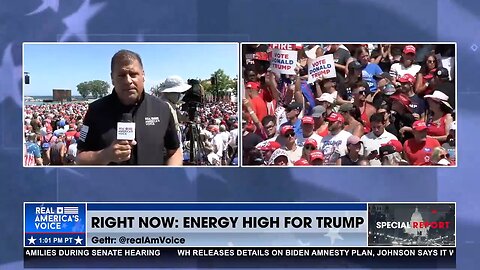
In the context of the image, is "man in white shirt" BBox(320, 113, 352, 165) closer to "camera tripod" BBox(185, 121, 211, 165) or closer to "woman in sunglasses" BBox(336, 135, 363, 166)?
"woman in sunglasses" BBox(336, 135, 363, 166)

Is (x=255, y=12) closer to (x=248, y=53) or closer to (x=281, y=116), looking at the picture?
(x=248, y=53)

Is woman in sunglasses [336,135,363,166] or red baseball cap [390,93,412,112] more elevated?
red baseball cap [390,93,412,112]

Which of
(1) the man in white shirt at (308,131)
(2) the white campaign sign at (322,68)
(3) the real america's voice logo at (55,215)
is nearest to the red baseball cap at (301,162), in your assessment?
(1) the man in white shirt at (308,131)

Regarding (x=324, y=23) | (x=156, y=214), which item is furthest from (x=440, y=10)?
(x=156, y=214)

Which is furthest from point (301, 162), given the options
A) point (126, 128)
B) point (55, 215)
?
point (55, 215)

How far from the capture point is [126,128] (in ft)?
17.3

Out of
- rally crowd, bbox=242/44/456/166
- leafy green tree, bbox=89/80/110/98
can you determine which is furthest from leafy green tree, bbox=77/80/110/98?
rally crowd, bbox=242/44/456/166

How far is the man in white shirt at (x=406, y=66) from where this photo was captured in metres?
5.24

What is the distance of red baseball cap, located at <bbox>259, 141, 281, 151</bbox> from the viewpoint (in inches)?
208

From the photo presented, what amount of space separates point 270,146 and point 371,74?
828 millimetres

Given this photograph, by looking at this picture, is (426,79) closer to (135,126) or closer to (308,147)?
(308,147)

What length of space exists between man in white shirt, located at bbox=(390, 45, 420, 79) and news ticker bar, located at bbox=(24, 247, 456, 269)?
117cm

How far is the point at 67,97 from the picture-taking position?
5309mm

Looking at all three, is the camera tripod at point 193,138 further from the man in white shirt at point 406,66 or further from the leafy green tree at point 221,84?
the man in white shirt at point 406,66
